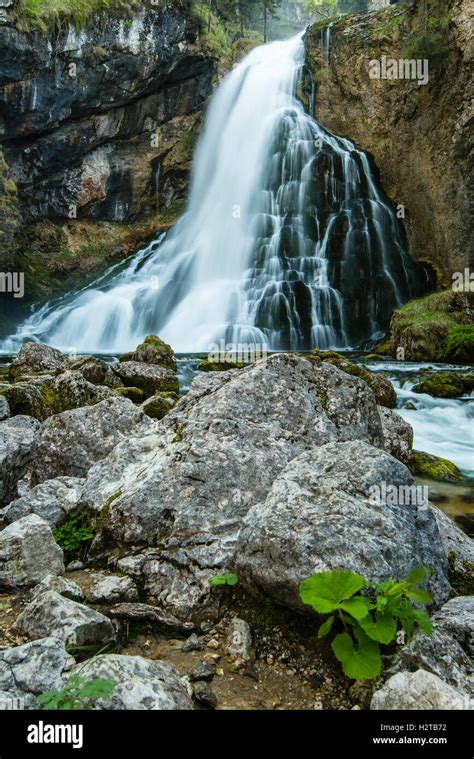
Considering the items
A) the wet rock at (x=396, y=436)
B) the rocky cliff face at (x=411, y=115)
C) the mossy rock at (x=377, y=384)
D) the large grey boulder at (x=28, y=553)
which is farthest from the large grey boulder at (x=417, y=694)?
the rocky cliff face at (x=411, y=115)

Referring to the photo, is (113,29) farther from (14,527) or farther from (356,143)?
(14,527)

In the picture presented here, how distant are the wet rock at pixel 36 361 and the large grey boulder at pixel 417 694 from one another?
10285 mm

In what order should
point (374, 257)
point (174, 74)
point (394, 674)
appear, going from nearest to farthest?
point (394, 674), point (374, 257), point (174, 74)

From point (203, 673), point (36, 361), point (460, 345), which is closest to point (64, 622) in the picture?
point (203, 673)

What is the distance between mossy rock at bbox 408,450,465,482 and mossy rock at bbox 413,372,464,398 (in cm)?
453

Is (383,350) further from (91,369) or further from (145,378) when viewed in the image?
(91,369)

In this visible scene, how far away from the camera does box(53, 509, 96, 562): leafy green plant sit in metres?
3.09

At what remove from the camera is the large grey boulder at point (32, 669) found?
1.88 m

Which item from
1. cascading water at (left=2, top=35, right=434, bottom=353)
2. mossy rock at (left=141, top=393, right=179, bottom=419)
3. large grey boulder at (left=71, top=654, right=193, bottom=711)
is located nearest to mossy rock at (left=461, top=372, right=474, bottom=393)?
cascading water at (left=2, top=35, right=434, bottom=353)

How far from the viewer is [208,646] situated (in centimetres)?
236

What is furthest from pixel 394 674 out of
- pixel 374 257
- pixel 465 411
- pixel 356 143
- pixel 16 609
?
pixel 356 143

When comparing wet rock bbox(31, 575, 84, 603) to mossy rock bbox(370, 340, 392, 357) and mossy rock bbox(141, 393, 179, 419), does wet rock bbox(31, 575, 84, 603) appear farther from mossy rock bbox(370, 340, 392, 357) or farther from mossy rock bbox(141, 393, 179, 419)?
mossy rock bbox(370, 340, 392, 357)

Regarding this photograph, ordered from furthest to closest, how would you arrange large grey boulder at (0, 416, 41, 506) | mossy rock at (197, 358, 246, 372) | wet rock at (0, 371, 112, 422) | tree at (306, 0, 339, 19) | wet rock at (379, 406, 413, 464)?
tree at (306, 0, 339, 19), mossy rock at (197, 358, 246, 372), wet rock at (0, 371, 112, 422), wet rock at (379, 406, 413, 464), large grey boulder at (0, 416, 41, 506)

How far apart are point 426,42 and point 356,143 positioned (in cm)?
624
